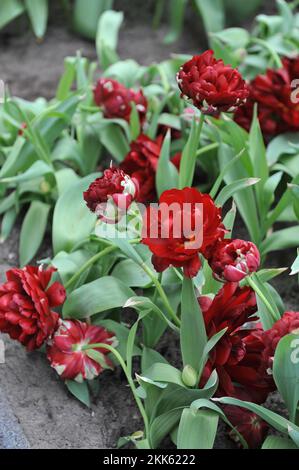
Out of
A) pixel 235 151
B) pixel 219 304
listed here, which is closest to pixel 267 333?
pixel 219 304

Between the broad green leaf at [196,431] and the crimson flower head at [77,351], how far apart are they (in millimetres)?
226

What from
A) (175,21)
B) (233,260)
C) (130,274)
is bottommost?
(175,21)

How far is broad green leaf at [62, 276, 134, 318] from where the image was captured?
167 centimetres

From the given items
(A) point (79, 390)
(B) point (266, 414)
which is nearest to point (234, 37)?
(A) point (79, 390)

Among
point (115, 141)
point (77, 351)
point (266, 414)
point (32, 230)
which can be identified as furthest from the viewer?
point (115, 141)

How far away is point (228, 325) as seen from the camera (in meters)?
1.51

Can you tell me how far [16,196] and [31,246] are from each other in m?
0.12

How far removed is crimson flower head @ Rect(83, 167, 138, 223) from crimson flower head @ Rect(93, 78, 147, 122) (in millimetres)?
663

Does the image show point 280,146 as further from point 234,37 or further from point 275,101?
point 234,37

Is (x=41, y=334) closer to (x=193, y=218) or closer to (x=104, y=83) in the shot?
(x=193, y=218)

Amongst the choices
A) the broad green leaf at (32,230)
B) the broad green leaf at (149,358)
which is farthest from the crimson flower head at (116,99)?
the broad green leaf at (149,358)

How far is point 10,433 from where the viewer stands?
5.03 ft

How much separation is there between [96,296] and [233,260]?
39 centimetres

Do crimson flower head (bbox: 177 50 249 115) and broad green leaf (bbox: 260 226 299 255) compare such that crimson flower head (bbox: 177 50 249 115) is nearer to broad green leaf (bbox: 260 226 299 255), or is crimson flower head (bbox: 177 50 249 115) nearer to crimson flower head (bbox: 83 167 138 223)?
crimson flower head (bbox: 83 167 138 223)
